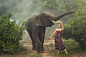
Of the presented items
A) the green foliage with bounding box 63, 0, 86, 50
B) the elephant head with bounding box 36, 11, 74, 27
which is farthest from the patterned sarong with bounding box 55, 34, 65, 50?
the green foliage with bounding box 63, 0, 86, 50

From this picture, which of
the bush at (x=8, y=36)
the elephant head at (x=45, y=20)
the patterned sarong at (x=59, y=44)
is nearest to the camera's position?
the patterned sarong at (x=59, y=44)

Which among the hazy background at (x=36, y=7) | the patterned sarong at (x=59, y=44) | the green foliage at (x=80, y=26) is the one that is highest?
the hazy background at (x=36, y=7)

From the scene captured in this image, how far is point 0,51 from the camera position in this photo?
26.2 feet

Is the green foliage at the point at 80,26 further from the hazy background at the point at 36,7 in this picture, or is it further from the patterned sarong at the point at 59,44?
the hazy background at the point at 36,7

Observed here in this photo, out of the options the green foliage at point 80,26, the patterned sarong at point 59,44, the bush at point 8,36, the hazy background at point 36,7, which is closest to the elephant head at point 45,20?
the patterned sarong at point 59,44

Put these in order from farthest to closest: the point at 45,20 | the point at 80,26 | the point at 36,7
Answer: the point at 36,7 → the point at 45,20 → the point at 80,26

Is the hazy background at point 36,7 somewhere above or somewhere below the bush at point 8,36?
above

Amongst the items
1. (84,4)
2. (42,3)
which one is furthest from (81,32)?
(42,3)

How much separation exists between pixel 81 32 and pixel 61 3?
47.8ft

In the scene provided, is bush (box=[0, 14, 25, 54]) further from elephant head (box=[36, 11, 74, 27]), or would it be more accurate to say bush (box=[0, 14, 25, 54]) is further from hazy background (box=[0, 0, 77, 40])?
hazy background (box=[0, 0, 77, 40])

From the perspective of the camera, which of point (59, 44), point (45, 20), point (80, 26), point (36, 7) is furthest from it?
point (36, 7)

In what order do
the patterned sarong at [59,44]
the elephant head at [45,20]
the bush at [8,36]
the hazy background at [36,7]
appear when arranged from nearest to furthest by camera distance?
the patterned sarong at [59,44], the bush at [8,36], the elephant head at [45,20], the hazy background at [36,7]

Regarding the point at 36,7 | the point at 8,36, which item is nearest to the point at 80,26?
the point at 8,36

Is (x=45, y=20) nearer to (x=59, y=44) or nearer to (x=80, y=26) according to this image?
(x=59, y=44)
